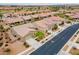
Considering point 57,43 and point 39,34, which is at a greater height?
point 39,34

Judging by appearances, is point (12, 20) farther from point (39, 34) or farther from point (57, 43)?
point (57, 43)

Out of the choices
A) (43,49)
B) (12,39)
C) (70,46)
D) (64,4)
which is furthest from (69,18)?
(12,39)

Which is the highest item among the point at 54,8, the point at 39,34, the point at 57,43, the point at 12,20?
the point at 54,8

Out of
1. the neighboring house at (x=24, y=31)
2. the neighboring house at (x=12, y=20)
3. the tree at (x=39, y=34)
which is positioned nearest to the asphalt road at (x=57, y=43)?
the tree at (x=39, y=34)

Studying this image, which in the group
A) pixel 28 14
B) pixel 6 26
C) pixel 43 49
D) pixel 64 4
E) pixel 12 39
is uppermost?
pixel 64 4

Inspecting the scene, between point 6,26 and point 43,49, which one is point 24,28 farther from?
point 43,49

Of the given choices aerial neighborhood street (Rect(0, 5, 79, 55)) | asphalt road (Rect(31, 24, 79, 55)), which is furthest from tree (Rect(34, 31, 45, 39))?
asphalt road (Rect(31, 24, 79, 55))

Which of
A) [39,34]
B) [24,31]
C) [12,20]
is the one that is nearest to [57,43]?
[39,34]

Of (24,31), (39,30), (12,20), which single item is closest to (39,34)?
(39,30)

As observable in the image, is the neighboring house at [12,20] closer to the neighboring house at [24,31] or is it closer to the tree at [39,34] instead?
the neighboring house at [24,31]
